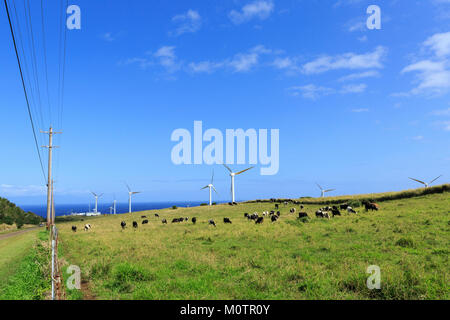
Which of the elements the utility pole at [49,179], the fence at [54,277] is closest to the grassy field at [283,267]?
the fence at [54,277]

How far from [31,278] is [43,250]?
10617 millimetres

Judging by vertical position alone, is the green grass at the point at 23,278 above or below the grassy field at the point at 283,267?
below

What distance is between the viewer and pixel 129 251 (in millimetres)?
21578

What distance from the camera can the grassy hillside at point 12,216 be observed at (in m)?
58.9

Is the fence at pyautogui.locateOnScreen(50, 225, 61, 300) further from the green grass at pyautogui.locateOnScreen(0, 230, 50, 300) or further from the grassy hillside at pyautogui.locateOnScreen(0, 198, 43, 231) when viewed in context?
the grassy hillside at pyautogui.locateOnScreen(0, 198, 43, 231)

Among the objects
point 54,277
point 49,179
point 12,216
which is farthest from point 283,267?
point 12,216

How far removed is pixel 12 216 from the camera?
62781 millimetres

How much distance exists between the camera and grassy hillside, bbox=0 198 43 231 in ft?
193

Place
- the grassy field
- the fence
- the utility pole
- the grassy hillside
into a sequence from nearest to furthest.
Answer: the fence, the grassy field, the utility pole, the grassy hillside

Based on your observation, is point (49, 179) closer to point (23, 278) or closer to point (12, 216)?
point (12, 216)

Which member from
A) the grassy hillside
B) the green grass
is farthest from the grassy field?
the grassy hillside

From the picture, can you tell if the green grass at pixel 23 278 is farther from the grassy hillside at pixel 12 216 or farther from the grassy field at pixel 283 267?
the grassy hillside at pixel 12 216

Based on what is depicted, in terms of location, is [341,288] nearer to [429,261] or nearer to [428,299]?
[428,299]

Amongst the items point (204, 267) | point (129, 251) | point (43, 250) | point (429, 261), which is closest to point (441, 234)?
point (429, 261)
